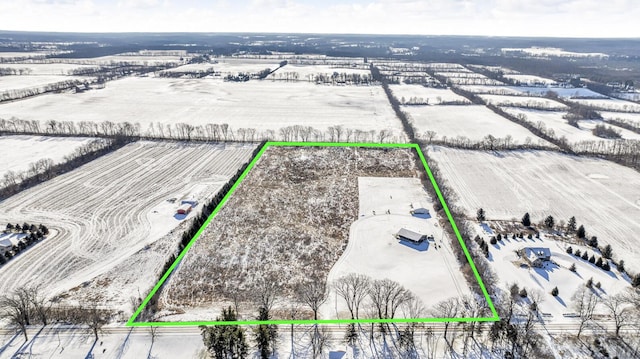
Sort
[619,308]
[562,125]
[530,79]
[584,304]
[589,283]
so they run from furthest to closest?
[530,79] < [562,125] < [589,283] < [584,304] < [619,308]

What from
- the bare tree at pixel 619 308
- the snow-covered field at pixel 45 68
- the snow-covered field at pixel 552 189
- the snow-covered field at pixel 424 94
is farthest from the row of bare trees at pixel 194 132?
the snow-covered field at pixel 45 68

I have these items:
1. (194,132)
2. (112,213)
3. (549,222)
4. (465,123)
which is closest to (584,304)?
(549,222)

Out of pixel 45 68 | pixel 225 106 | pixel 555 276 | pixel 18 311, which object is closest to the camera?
pixel 18 311

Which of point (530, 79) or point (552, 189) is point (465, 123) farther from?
point (530, 79)

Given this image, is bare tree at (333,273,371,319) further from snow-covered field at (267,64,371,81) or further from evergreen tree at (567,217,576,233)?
snow-covered field at (267,64,371,81)

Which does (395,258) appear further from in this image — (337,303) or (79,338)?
(79,338)

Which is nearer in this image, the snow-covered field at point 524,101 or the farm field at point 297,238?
the farm field at point 297,238

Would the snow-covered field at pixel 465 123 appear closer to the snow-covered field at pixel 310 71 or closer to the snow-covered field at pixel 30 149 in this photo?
the snow-covered field at pixel 310 71

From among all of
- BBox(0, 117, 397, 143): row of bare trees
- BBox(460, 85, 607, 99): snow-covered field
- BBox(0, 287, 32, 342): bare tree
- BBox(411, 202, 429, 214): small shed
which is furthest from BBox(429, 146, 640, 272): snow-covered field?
BBox(460, 85, 607, 99): snow-covered field
